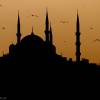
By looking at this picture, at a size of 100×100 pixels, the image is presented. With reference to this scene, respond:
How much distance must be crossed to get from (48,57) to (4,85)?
40.2ft

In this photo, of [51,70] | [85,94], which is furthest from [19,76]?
[85,94]

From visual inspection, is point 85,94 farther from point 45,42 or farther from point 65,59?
point 65,59

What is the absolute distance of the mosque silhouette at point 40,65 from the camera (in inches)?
1946

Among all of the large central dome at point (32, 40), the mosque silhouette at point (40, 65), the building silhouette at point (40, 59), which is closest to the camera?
the mosque silhouette at point (40, 65)

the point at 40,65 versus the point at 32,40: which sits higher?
the point at 32,40

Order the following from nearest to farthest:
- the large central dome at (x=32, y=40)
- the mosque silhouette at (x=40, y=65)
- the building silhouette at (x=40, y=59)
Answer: the mosque silhouette at (x=40, y=65), the building silhouette at (x=40, y=59), the large central dome at (x=32, y=40)

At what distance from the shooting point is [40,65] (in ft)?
182

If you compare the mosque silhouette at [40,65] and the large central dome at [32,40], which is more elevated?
the large central dome at [32,40]

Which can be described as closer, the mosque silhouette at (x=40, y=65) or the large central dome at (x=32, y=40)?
the mosque silhouette at (x=40, y=65)

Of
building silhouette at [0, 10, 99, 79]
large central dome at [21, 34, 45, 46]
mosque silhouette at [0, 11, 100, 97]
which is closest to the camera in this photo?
mosque silhouette at [0, 11, 100, 97]

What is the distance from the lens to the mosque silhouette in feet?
162

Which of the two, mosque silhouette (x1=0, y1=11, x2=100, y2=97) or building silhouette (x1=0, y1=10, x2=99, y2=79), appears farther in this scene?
building silhouette (x1=0, y1=10, x2=99, y2=79)

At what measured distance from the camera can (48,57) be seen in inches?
2229

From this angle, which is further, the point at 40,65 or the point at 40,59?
the point at 40,59
